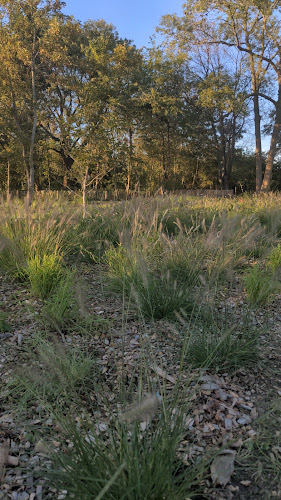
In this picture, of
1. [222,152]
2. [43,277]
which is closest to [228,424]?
[43,277]

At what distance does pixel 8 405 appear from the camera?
1.55 meters

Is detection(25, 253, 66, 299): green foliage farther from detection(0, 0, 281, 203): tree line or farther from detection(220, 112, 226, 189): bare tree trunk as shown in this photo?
detection(220, 112, 226, 189): bare tree trunk

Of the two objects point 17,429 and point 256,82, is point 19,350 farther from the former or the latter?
point 256,82

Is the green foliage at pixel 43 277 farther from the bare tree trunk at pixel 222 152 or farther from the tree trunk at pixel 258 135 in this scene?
the bare tree trunk at pixel 222 152

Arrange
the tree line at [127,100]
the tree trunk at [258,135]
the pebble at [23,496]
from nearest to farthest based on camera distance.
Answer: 1. the pebble at [23,496]
2. the tree line at [127,100]
3. the tree trunk at [258,135]

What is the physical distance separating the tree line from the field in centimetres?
425

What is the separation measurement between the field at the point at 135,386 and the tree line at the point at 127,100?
4.25 meters

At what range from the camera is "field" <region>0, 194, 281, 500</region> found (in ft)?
3.31

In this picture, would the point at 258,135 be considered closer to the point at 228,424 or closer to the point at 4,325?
the point at 4,325

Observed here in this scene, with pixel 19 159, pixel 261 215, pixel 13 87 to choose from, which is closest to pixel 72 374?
pixel 261 215

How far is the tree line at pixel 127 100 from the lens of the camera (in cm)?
849

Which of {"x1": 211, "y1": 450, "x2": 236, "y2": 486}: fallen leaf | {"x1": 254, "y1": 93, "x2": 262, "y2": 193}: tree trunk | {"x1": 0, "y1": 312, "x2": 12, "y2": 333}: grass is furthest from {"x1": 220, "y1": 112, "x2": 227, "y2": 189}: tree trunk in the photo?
{"x1": 211, "y1": 450, "x2": 236, "y2": 486}: fallen leaf

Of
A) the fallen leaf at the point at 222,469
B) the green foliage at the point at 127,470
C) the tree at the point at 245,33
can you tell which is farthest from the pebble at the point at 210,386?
the tree at the point at 245,33

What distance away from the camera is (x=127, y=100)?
17.9 meters
